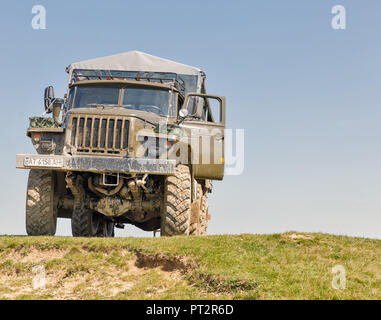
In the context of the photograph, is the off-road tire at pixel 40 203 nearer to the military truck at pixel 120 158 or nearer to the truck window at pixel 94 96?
the military truck at pixel 120 158

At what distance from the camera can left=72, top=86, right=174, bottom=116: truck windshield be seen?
37.2 feet

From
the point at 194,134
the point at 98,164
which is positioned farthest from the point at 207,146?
the point at 98,164

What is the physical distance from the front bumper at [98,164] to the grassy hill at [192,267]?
1347 mm

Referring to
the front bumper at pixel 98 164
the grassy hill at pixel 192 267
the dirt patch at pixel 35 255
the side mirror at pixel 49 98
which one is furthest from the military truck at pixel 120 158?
the dirt patch at pixel 35 255

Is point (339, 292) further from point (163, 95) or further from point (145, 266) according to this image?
point (163, 95)

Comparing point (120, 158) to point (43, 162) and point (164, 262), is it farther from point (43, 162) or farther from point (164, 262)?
point (164, 262)

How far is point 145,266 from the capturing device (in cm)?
820

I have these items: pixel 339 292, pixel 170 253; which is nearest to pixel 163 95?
pixel 170 253

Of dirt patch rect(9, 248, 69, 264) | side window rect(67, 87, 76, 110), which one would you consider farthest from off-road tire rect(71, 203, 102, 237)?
dirt patch rect(9, 248, 69, 264)

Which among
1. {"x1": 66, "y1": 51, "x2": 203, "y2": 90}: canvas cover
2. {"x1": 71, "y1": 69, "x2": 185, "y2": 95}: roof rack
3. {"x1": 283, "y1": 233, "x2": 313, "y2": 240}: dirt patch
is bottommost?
{"x1": 283, "y1": 233, "x2": 313, "y2": 240}: dirt patch

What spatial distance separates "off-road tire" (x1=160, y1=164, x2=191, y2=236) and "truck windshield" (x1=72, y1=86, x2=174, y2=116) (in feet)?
6.20

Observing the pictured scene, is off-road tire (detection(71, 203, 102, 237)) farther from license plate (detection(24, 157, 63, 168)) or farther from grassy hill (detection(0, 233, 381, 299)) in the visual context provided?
grassy hill (detection(0, 233, 381, 299))

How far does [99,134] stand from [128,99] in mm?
1550
